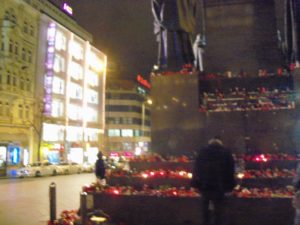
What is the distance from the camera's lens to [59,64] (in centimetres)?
5975

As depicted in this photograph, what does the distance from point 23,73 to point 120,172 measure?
4189 cm

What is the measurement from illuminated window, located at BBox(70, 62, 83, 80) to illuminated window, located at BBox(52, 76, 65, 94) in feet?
13.0

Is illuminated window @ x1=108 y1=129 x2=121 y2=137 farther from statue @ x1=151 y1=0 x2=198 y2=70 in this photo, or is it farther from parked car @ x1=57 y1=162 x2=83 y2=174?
statue @ x1=151 y1=0 x2=198 y2=70

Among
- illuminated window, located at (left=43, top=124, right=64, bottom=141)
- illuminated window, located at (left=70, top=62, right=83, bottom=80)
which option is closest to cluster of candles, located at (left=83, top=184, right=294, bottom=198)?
illuminated window, located at (left=43, top=124, right=64, bottom=141)

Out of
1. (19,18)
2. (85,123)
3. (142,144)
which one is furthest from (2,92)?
(142,144)

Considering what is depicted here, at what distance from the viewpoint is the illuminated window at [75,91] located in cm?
6408

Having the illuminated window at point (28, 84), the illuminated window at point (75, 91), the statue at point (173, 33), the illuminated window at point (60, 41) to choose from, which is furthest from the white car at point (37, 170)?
the statue at point (173, 33)

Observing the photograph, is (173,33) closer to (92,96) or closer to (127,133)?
(92,96)

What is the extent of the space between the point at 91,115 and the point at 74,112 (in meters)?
7.80

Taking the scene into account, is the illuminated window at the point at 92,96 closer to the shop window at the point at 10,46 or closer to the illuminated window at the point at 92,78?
the illuminated window at the point at 92,78

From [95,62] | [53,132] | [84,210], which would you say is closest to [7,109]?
[53,132]

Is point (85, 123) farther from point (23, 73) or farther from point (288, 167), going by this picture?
point (288, 167)

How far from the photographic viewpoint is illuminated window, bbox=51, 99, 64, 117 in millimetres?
57172

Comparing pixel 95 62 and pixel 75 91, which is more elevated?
pixel 95 62
